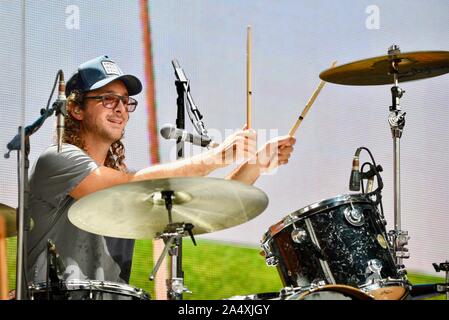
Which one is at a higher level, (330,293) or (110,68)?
(110,68)

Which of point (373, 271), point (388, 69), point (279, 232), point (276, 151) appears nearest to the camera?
point (373, 271)

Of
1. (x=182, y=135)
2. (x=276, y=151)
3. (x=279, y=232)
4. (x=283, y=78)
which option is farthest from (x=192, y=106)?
(x=283, y=78)

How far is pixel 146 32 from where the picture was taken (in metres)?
4.52

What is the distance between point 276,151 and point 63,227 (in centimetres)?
98

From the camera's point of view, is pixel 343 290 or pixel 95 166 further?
pixel 95 166

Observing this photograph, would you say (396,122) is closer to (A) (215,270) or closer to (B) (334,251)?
(B) (334,251)

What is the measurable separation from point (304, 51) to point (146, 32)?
0.84 metres

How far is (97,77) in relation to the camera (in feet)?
13.8

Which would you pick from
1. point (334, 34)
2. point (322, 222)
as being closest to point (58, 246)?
point (322, 222)

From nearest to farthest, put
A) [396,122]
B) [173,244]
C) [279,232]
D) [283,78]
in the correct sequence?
[173,244], [279,232], [396,122], [283,78]

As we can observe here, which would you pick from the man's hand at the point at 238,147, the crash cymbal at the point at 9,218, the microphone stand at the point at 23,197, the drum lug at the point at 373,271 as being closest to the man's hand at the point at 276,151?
the man's hand at the point at 238,147

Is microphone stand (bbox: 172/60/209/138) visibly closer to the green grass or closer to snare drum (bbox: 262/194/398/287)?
snare drum (bbox: 262/194/398/287)

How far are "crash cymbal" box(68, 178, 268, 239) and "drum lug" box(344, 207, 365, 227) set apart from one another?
→ 437mm

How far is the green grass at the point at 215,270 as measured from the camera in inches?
176
